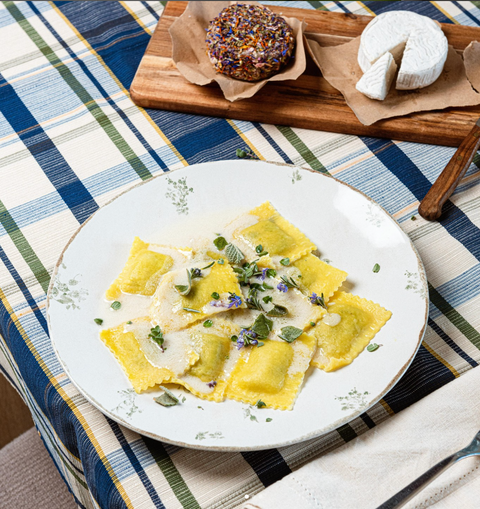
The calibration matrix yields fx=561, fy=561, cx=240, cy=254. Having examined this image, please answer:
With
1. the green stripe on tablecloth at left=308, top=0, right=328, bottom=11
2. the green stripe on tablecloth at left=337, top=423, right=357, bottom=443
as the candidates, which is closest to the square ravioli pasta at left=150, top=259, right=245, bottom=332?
the green stripe on tablecloth at left=337, top=423, right=357, bottom=443

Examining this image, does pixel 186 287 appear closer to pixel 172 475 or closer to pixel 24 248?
pixel 172 475

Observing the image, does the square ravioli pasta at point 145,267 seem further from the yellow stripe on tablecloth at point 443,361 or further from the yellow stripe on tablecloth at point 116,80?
the yellow stripe on tablecloth at point 443,361

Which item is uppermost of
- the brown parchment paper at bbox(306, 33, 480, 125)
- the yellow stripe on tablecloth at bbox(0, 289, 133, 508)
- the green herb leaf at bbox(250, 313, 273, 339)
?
the brown parchment paper at bbox(306, 33, 480, 125)

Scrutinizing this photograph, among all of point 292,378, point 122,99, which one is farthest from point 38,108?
Result: point 292,378

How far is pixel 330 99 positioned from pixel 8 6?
5.72ft

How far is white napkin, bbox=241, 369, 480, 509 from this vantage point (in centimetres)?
140

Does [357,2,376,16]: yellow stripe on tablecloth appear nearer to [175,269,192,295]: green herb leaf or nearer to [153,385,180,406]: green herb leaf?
[175,269,192,295]: green herb leaf

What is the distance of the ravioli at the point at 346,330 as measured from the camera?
5.22ft

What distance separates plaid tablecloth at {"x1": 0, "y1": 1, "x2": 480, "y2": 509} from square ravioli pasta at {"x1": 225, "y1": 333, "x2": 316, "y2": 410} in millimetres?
192

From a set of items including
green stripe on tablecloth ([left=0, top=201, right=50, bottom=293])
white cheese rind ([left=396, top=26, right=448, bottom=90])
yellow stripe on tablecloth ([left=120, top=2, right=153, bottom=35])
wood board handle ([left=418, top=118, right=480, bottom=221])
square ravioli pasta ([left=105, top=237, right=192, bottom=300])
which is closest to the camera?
square ravioli pasta ([left=105, top=237, right=192, bottom=300])

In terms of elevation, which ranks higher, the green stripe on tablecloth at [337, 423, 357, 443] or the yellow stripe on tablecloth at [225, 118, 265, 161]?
the yellow stripe on tablecloth at [225, 118, 265, 161]

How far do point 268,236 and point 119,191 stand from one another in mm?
713

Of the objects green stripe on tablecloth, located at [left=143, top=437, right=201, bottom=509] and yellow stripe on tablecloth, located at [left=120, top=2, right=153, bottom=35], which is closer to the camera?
green stripe on tablecloth, located at [left=143, top=437, right=201, bottom=509]

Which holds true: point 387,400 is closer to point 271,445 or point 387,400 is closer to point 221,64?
point 271,445
